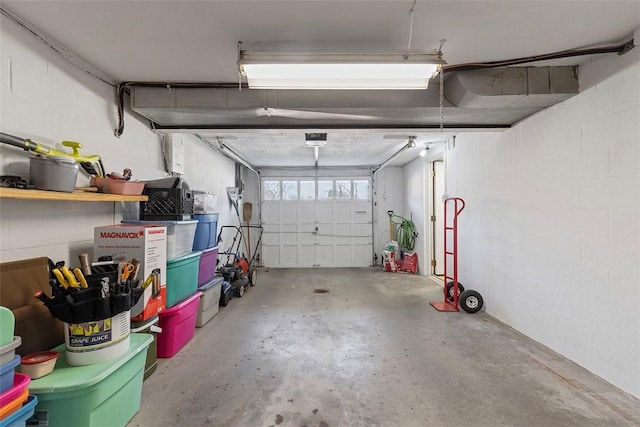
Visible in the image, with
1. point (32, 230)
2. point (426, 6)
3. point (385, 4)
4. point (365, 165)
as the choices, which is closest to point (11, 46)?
point (32, 230)

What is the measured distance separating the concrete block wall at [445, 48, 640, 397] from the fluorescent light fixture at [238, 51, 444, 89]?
1.43m

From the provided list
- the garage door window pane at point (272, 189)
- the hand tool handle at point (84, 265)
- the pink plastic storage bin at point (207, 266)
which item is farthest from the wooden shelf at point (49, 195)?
the garage door window pane at point (272, 189)

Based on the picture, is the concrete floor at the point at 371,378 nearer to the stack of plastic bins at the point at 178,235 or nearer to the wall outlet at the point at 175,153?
the stack of plastic bins at the point at 178,235

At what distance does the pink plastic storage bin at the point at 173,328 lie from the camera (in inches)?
90.8

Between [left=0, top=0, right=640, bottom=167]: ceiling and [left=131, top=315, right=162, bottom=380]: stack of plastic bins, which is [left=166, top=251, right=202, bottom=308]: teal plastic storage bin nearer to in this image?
[left=131, top=315, right=162, bottom=380]: stack of plastic bins

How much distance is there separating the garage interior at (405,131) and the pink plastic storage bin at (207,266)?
546mm

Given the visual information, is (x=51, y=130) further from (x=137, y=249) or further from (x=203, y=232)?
(x=203, y=232)

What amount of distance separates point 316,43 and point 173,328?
260cm

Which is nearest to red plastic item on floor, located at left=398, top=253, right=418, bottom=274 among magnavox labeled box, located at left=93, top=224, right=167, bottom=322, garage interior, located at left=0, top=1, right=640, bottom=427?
garage interior, located at left=0, top=1, right=640, bottom=427

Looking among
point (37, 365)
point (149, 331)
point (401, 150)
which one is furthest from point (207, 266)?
point (401, 150)

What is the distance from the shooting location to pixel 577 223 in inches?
85.2

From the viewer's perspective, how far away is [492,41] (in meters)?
1.83

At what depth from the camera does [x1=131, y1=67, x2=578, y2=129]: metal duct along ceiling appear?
2.17 meters

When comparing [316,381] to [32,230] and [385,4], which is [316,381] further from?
[385,4]
